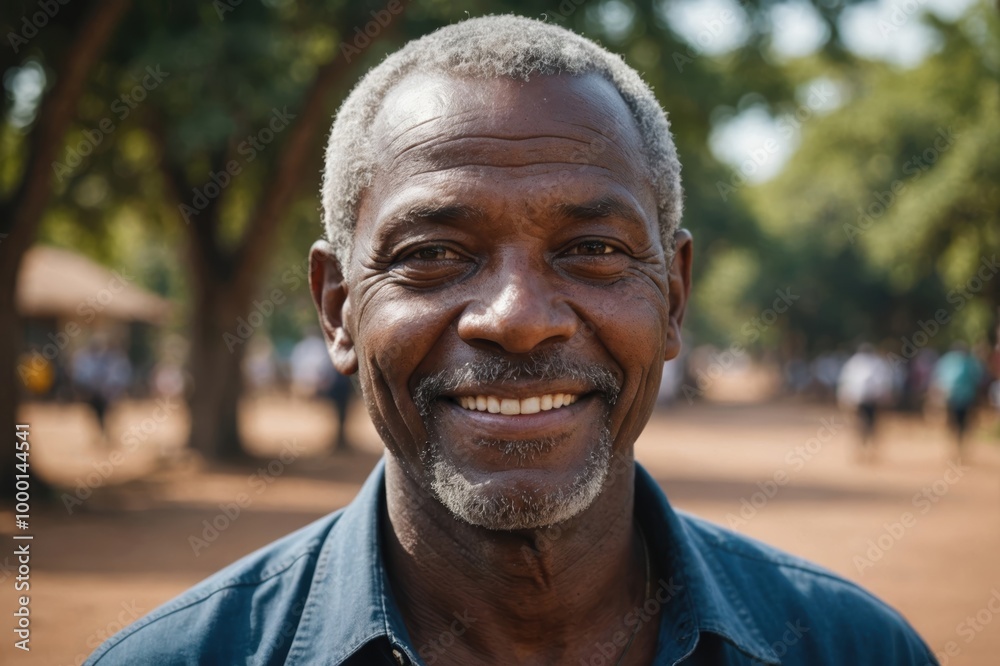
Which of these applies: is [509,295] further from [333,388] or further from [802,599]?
[333,388]

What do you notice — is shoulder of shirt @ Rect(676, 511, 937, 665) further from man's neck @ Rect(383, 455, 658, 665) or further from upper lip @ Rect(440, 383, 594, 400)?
upper lip @ Rect(440, 383, 594, 400)

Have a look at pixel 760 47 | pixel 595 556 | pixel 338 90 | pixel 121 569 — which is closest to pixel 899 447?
pixel 760 47

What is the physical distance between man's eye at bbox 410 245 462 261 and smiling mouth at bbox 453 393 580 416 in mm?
324

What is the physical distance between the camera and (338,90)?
12.8 meters

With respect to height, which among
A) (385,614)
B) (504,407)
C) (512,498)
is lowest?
(385,614)

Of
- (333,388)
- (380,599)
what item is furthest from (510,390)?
(333,388)

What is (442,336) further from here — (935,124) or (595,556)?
(935,124)

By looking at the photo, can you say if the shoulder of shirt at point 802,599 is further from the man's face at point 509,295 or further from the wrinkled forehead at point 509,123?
the wrinkled forehead at point 509,123

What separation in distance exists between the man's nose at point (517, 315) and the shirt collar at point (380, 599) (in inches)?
24.4

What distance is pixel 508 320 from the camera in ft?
6.21

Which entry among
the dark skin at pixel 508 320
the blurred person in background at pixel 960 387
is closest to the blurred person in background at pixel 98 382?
the blurred person in background at pixel 960 387

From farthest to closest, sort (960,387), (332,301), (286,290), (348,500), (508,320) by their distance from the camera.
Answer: (286,290)
(960,387)
(348,500)
(332,301)
(508,320)

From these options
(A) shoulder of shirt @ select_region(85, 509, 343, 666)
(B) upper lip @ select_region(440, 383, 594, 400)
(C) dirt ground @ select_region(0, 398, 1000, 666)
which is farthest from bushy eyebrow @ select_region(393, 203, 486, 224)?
(C) dirt ground @ select_region(0, 398, 1000, 666)

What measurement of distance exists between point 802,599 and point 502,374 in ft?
3.34
